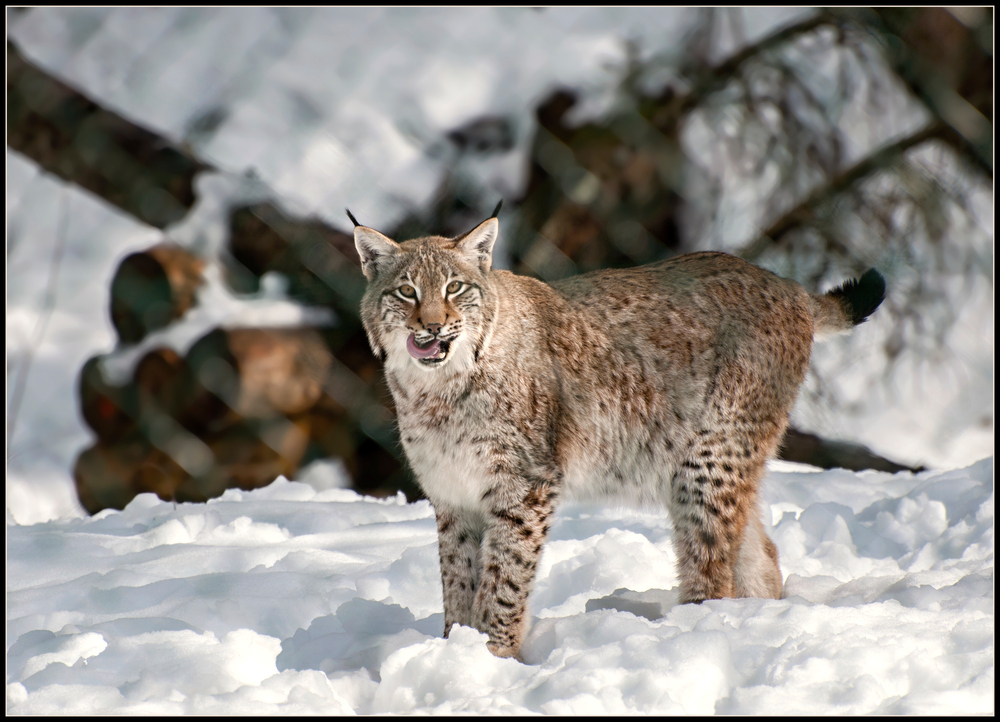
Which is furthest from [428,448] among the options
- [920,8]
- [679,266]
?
[920,8]

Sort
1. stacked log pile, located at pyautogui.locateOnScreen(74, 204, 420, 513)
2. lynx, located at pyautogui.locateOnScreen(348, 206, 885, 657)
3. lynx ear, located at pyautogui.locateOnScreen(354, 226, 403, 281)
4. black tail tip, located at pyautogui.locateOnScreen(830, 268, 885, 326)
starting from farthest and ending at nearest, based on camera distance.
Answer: stacked log pile, located at pyautogui.locateOnScreen(74, 204, 420, 513) → black tail tip, located at pyautogui.locateOnScreen(830, 268, 885, 326) → lynx ear, located at pyautogui.locateOnScreen(354, 226, 403, 281) → lynx, located at pyautogui.locateOnScreen(348, 206, 885, 657)

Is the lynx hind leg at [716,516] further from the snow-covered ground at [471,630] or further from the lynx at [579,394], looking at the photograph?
A: the snow-covered ground at [471,630]

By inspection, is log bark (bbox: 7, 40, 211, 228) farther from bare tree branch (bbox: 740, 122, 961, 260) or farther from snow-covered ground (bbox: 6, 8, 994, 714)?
bare tree branch (bbox: 740, 122, 961, 260)

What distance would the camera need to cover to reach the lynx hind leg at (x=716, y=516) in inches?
108

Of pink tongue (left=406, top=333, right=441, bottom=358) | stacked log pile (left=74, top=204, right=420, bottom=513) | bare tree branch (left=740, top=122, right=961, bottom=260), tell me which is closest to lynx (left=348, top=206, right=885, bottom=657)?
pink tongue (left=406, top=333, right=441, bottom=358)

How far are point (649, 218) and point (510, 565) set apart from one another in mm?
2333

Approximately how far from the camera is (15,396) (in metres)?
3.21

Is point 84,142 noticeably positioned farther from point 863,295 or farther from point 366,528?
point 863,295

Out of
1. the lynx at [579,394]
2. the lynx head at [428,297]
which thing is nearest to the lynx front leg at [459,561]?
the lynx at [579,394]

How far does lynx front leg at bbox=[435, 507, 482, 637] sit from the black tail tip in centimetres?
163

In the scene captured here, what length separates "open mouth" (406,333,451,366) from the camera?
250cm

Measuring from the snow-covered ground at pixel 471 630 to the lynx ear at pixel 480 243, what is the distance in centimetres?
111

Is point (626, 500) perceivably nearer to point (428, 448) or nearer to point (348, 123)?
point (428, 448)

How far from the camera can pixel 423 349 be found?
252cm
